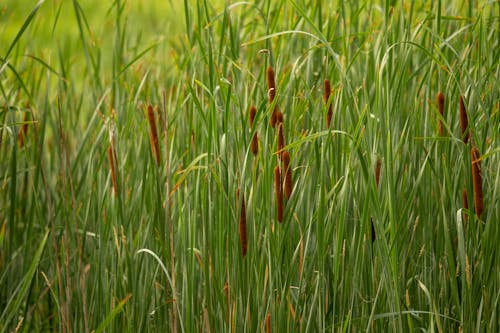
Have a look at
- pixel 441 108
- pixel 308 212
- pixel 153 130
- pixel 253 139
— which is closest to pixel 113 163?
pixel 153 130

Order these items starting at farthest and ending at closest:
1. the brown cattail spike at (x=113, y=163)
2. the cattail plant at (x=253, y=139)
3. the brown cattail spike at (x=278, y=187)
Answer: the brown cattail spike at (x=113, y=163) < the cattail plant at (x=253, y=139) < the brown cattail spike at (x=278, y=187)

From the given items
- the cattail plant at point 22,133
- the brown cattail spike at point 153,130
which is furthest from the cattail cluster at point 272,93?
the cattail plant at point 22,133

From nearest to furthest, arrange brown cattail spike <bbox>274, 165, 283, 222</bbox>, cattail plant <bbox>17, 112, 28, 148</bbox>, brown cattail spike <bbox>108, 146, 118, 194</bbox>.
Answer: brown cattail spike <bbox>274, 165, 283, 222</bbox>, brown cattail spike <bbox>108, 146, 118, 194</bbox>, cattail plant <bbox>17, 112, 28, 148</bbox>

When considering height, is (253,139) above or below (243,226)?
above

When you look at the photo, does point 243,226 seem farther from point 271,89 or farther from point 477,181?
point 477,181

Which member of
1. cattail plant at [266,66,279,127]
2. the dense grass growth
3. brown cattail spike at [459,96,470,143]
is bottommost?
the dense grass growth

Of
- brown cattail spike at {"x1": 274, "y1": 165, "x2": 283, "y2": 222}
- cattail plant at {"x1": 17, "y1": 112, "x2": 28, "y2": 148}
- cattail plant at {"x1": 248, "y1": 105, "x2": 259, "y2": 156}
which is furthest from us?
cattail plant at {"x1": 17, "y1": 112, "x2": 28, "y2": 148}

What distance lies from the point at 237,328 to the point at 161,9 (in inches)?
192

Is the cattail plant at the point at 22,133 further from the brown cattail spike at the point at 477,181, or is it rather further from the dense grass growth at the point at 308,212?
the brown cattail spike at the point at 477,181

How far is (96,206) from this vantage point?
2.80 metres

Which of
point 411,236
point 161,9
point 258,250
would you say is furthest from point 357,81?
point 161,9

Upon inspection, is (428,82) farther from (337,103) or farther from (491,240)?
(491,240)

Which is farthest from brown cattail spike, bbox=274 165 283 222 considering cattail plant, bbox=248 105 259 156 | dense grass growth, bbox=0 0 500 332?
cattail plant, bbox=248 105 259 156

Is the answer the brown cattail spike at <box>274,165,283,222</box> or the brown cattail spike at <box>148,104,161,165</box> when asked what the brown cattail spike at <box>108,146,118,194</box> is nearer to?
the brown cattail spike at <box>148,104,161,165</box>
